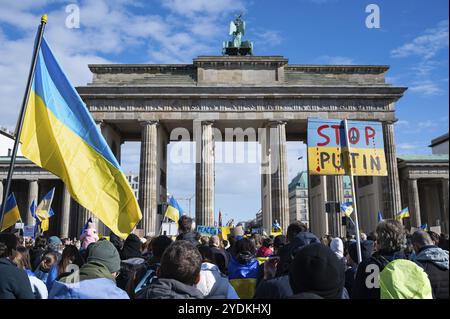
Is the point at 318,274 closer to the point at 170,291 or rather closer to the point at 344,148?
the point at 170,291

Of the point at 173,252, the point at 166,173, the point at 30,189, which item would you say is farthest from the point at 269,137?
the point at 173,252

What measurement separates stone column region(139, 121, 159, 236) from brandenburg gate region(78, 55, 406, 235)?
0.09m

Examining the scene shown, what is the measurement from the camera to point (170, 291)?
3.05 m

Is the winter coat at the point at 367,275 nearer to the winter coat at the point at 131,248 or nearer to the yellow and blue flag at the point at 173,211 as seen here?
the winter coat at the point at 131,248

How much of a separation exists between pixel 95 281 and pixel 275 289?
161cm

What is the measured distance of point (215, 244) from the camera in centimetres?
791

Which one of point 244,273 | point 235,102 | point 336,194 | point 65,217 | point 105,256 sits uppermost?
point 235,102

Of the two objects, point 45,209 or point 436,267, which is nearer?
point 436,267

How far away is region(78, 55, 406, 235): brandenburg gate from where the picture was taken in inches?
1451

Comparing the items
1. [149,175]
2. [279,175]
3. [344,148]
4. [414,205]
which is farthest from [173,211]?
[414,205]

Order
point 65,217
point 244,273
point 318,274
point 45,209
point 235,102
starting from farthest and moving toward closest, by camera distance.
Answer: point 65,217, point 235,102, point 45,209, point 244,273, point 318,274
